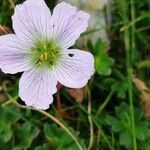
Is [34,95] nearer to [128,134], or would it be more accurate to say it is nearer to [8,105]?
[8,105]

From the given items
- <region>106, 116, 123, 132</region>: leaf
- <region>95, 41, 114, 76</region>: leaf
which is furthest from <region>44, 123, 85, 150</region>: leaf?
<region>95, 41, 114, 76</region>: leaf

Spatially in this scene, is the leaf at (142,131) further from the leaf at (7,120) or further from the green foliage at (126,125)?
the leaf at (7,120)

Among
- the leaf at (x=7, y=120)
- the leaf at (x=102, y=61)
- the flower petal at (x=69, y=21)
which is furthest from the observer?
the leaf at (x=102, y=61)

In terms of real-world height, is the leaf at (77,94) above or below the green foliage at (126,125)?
above

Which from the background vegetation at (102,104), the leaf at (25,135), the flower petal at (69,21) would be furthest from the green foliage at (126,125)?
the flower petal at (69,21)

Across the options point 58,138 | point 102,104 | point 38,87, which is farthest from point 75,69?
point 102,104

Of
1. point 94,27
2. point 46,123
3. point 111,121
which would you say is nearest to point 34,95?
point 46,123

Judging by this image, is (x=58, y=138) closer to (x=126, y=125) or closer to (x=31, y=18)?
(x=126, y=125)
